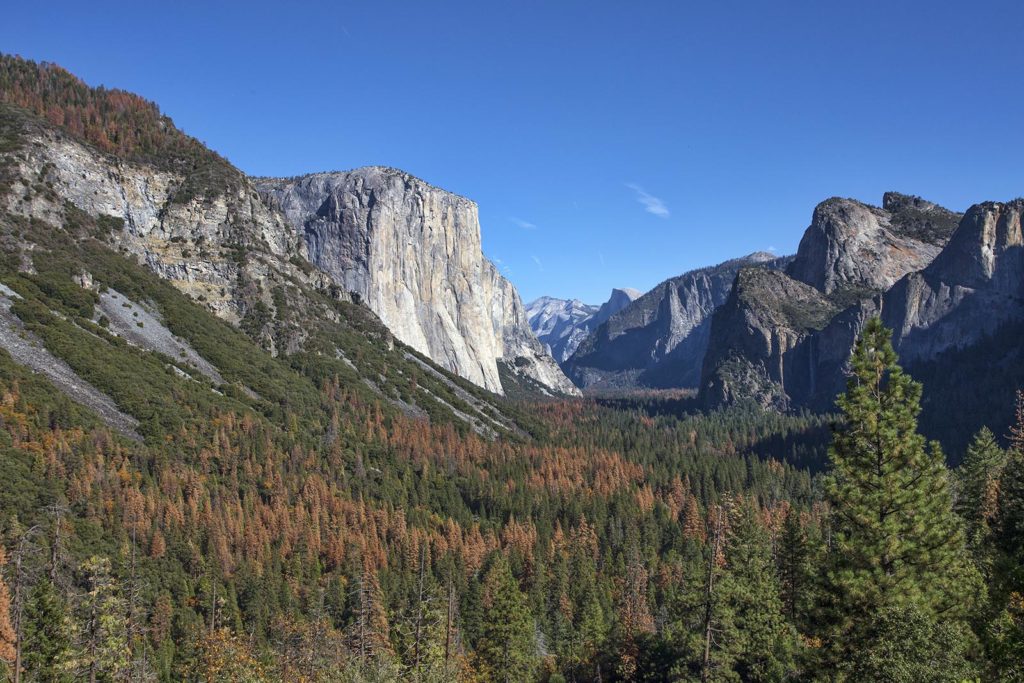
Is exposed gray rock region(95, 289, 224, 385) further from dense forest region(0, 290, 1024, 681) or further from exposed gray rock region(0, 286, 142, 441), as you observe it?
dense forest region(0, 290, 1024, 681)

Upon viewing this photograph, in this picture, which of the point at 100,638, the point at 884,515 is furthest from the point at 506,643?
the point at 884,515

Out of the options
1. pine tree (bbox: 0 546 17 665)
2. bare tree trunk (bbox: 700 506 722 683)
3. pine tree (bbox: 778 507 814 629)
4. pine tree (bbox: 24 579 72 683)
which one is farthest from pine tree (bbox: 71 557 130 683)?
pine tree (bbox: 778 507 814 629)

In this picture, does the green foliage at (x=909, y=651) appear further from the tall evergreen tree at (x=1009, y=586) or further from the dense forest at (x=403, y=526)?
the tall evergreen tree at (x=1009, y=586)

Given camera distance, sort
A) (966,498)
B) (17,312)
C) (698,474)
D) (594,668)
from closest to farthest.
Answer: (966,498) < (594,668) < (17,312) < (698,474)

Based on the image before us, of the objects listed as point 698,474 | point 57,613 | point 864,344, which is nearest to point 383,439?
point 698,474

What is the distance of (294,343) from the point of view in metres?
177

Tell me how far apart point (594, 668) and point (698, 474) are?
283 ft

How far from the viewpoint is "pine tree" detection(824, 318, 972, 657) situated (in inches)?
911

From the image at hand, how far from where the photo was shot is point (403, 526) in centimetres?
9944

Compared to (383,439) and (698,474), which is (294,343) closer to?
(383,439)

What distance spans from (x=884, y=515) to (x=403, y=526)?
8425 cm

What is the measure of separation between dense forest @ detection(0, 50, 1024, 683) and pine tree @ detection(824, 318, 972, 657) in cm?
9

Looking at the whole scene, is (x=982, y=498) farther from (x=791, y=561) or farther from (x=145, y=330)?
(x=145, y=330)

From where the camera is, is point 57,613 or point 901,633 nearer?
point 901,633
